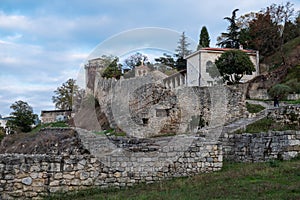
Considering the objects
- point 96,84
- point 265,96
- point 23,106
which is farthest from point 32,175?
point 23,106

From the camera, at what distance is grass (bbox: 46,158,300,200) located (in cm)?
696

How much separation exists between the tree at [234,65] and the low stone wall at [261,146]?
21.8 meters

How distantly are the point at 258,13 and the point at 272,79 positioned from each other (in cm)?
2048

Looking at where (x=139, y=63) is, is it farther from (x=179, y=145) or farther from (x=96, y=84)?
(x=179, y=145)

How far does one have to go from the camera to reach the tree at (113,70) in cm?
3559

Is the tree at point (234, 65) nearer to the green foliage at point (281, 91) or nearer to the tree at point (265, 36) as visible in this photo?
the green foliage at point (281, 91)

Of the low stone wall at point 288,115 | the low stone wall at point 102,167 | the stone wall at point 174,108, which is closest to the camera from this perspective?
the low stone wall at point 102,167

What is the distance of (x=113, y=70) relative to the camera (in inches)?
1465

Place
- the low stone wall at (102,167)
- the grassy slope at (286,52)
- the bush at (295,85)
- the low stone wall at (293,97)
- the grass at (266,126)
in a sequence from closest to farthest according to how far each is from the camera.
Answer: the low stone wall at (102,167) < the grass at (266,126) < the low stone wall at (293,97) < the bush at (295,85) < the grassy slope at (286,52)

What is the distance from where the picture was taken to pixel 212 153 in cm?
971

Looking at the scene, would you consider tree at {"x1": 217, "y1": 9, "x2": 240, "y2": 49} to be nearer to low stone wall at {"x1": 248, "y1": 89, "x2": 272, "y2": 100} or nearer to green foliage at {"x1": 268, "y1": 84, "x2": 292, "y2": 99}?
low stone wall at {"x1": 248, "y1": 89, "x2": 272, "y2": 100}

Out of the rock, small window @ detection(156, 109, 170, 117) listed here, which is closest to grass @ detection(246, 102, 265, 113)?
small window @ detection(156, 109, 170, 117)

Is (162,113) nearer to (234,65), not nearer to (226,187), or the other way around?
(234,65)

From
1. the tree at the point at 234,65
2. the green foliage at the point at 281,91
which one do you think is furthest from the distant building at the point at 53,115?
the green foliage at the point at 281,91
